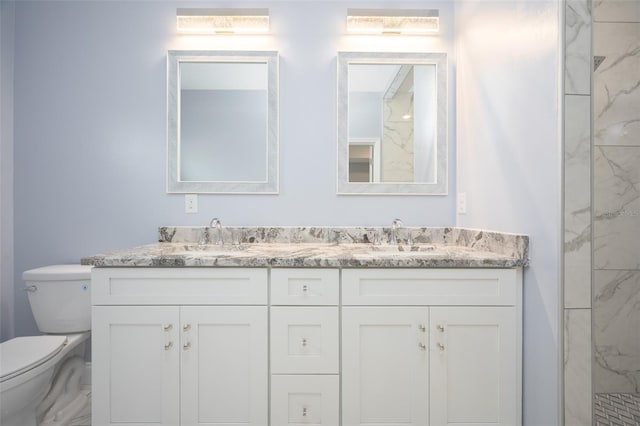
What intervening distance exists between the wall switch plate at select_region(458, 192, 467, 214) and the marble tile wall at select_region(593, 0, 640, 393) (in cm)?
71

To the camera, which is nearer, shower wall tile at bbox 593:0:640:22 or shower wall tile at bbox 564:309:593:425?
shower wall tile at bbox 564:309:593:425

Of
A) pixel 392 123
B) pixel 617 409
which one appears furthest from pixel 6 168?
pixel 617 409

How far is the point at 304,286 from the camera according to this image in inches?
Answer: 49.1

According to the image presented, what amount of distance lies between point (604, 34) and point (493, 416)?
2.05 meters

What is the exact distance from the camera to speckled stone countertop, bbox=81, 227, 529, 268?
123cm

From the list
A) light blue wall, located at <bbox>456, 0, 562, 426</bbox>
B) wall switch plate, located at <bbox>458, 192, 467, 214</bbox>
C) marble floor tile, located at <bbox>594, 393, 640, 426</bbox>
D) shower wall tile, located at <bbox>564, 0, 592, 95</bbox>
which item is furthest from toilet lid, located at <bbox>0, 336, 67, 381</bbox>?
marble floor tile, located at <bbox>594, 393, 640, 426</bbox>

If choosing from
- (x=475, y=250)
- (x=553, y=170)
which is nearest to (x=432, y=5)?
(x=553, y=170)

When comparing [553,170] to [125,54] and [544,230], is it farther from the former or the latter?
[125,54]

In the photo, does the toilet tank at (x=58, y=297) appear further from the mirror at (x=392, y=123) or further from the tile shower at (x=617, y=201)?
the tile shower at (x=617, y=201)

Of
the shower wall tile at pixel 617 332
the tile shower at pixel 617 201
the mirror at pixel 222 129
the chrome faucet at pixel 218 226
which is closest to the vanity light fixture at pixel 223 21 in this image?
the mirror at pixel 222 129

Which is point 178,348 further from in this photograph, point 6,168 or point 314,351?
point 6,168

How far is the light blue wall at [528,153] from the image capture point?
1.09 m

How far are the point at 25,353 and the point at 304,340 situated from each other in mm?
1165

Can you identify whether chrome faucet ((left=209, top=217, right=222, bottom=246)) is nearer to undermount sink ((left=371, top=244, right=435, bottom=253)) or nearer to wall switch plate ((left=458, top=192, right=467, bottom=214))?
undermount sink ((left=371, top=244, right=435, bottom=253))
